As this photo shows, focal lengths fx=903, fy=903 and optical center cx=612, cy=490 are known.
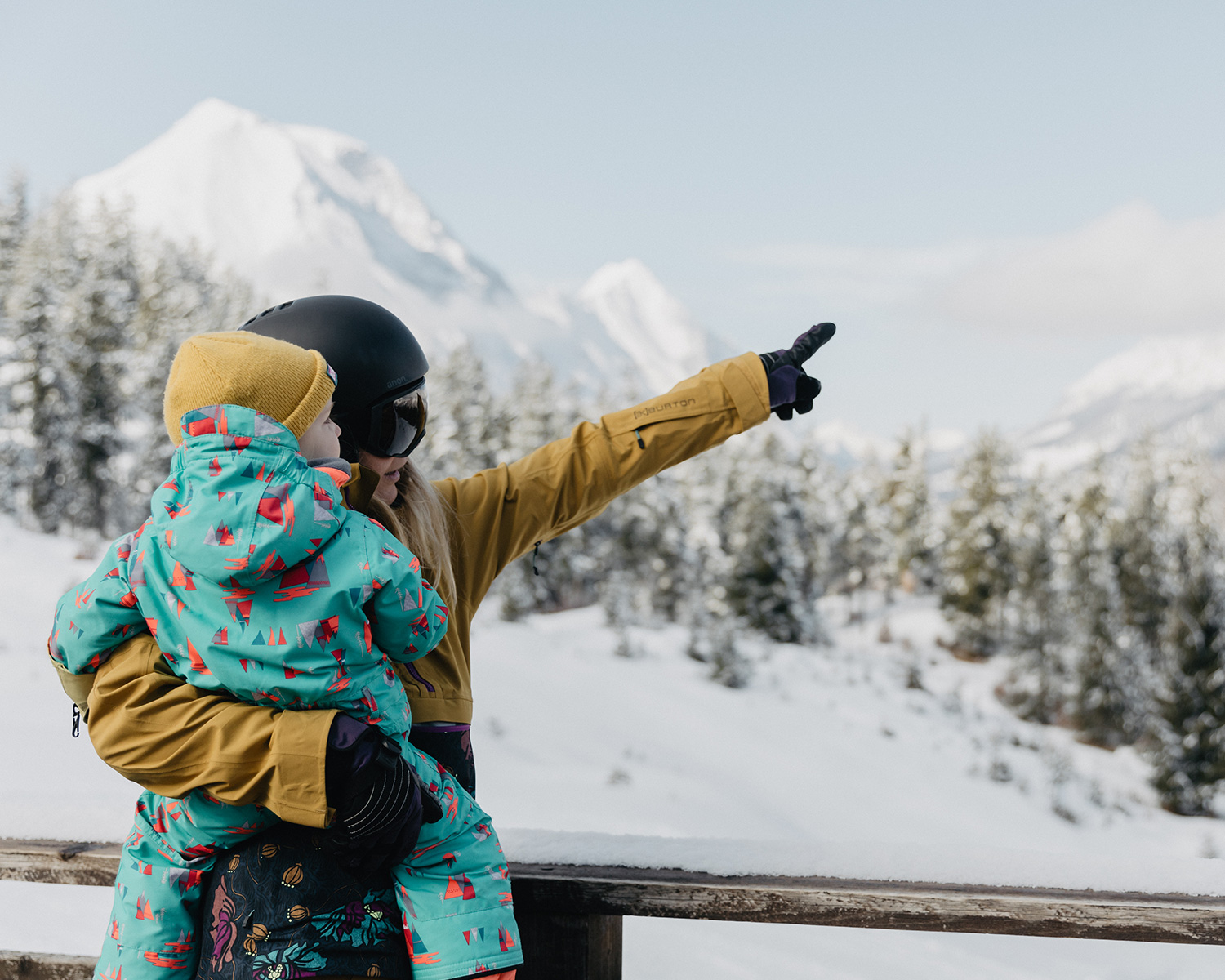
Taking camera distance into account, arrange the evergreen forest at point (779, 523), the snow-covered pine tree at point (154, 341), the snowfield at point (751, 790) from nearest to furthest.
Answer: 1. the snowfield at point (751, 790)
2. the evergreen forest at point (779, 523)
3. the snow-covered pine tree at point (154, 341)

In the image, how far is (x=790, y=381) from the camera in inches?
83.6

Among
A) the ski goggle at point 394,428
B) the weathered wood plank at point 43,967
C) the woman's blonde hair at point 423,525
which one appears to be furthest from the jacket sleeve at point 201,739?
the weathered wood plank at point 43,967

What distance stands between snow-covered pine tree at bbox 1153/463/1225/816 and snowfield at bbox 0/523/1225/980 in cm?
107

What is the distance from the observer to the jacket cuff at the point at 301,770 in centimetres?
132

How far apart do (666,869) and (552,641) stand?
17594 mm

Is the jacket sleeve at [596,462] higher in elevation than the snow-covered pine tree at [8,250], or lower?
lower

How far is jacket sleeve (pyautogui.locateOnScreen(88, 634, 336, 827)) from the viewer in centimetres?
133

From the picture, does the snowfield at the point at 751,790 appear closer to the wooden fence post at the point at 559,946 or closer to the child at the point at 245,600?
the wooden fence post at the point at 559,946

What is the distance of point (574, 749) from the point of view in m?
12.5

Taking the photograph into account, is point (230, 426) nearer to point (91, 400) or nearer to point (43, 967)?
point (43, 967)

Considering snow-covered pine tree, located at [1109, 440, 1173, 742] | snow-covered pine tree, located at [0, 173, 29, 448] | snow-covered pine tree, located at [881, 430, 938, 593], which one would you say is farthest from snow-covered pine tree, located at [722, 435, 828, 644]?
snow-covered pine tree, located at [0, 173, 29, 448]

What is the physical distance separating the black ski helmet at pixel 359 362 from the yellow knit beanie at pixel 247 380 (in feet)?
1.33

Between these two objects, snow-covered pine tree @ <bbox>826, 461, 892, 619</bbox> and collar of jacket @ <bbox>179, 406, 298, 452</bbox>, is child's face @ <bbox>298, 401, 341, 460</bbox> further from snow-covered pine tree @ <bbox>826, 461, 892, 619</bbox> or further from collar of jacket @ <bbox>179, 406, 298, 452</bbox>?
snow-covered pine tree @ <bbox>826, 461, 892, 619</bbox>

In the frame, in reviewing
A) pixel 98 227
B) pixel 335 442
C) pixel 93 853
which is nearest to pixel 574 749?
pixel 93 853
